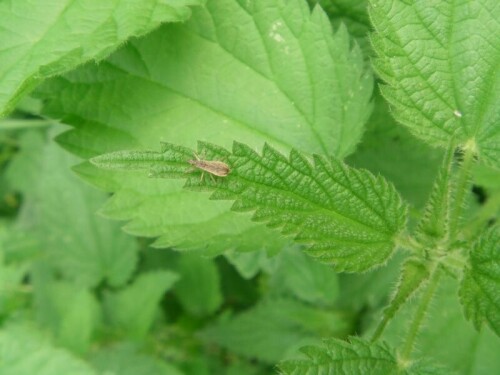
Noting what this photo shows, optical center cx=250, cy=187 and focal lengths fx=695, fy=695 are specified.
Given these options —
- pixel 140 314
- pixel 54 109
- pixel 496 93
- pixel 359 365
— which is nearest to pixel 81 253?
pixel 140 314

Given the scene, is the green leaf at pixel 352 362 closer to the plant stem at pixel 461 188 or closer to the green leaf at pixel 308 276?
the plant stem at pixel 461 188

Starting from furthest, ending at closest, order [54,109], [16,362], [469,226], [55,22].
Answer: [16,362] → [469,226] → [54,109] → [55,22]

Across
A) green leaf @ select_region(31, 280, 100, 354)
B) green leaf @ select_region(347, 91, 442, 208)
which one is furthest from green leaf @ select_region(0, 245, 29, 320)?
green leaf @ select_region(347, 91, 442, 208)

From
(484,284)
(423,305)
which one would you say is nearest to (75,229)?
(423,305)

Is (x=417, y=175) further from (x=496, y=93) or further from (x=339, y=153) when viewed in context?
(x=496, y=93)

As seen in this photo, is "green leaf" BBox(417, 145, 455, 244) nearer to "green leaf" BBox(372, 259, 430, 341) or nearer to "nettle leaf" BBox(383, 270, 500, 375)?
"green leaf" BBox(372, 259, 430, 341)
